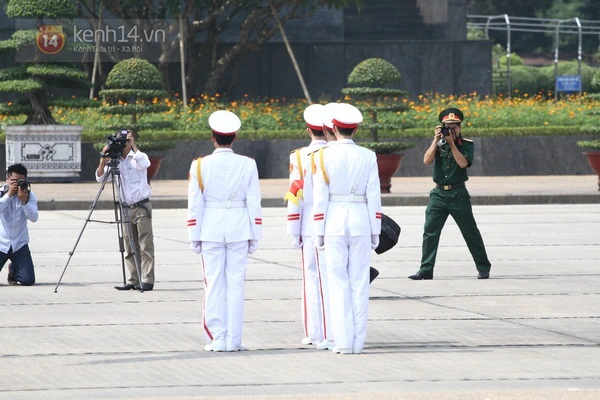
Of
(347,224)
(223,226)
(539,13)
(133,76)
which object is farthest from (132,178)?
(539,13)

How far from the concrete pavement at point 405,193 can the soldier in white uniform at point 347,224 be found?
1555 cm

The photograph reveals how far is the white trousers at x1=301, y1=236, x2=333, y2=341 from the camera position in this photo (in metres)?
10.2

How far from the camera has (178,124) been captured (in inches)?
1292

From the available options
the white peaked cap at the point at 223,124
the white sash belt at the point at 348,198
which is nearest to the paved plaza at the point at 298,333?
the white sash belt at the point at 348,198

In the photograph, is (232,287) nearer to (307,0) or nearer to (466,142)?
(466,142)

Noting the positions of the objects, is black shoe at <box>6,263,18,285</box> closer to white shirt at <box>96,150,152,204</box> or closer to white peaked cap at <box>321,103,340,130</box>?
white shirt at <box>96,150,152,204</box>

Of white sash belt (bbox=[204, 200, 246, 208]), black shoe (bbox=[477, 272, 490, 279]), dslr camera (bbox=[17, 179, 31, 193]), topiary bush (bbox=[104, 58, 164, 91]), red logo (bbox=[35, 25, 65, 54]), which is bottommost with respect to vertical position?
black shoe (bbox=[477, 272, 490, 279])

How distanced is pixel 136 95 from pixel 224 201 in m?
18.6

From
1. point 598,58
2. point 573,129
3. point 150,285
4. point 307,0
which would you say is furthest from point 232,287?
point 598,58

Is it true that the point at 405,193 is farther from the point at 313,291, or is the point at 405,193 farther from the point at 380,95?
the point at 313,291

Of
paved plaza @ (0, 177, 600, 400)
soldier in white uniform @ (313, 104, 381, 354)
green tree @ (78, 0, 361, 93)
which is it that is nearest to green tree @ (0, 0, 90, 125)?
green tree @ (78, 0, 361, 93)

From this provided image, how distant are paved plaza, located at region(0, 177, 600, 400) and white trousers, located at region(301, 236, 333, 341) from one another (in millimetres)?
181

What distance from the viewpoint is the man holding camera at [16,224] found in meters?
14.2

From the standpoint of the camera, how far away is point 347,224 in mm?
9914
